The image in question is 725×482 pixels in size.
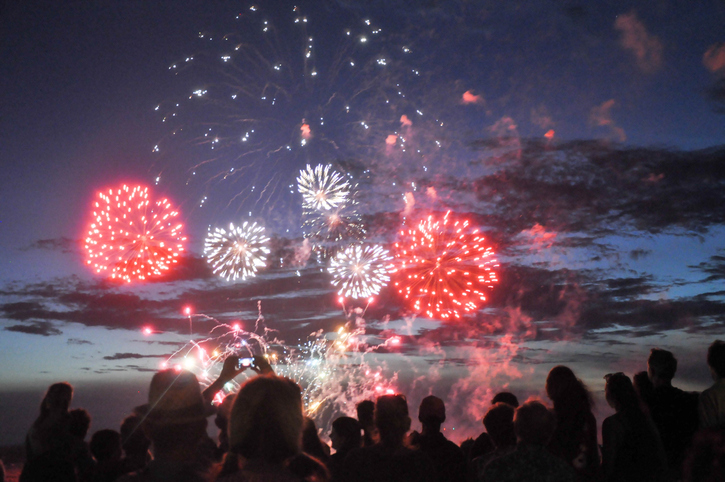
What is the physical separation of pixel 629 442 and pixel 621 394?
0.46 meters

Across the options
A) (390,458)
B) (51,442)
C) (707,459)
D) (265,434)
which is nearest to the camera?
(265,434)

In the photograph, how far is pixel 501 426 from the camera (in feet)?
16.0

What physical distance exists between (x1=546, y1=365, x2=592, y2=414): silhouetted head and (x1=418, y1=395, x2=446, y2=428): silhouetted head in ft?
3.81

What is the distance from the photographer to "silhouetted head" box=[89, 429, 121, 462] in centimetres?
537

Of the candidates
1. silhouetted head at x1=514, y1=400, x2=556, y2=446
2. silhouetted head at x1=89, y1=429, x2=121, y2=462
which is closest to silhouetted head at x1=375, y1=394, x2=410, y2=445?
silhouetted head at x1=514, y1=400, x2=556, y2=446

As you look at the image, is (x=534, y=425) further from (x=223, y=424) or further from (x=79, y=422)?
(x=79, y=422)

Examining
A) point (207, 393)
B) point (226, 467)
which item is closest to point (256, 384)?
point (226, 467)

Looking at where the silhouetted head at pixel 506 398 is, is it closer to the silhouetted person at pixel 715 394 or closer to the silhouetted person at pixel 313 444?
the silhouetted person at pixel 715 394

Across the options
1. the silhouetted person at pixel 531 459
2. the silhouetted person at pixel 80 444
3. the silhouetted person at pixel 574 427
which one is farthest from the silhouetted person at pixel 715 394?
the silhouetted person at pixel 80 444

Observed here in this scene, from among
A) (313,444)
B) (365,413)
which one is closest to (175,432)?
(313,444)

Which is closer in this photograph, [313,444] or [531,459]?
[531,459]

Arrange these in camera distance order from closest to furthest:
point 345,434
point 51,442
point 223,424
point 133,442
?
point 133,442 < point 51,442 < point 345,434 < point 223,424

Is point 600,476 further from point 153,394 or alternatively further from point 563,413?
point 153,394

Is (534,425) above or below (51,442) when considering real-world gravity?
above
